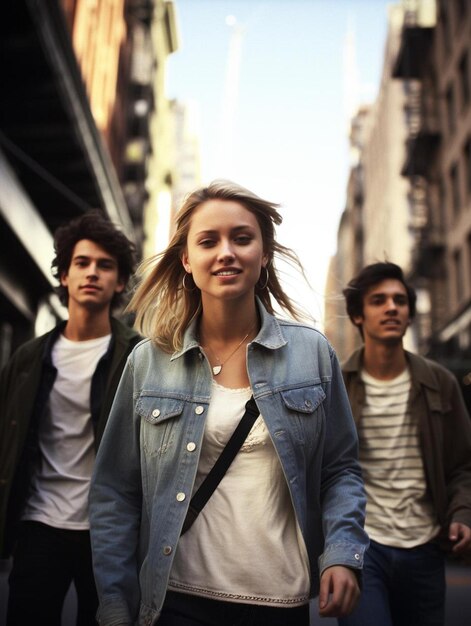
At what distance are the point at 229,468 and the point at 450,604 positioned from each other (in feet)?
18.3

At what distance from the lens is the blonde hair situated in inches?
109

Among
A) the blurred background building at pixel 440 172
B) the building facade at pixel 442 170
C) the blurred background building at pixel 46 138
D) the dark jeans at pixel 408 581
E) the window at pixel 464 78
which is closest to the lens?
the dark jeans at pixel 408 581

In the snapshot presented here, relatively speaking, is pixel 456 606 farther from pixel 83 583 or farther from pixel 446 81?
pixel 446 81

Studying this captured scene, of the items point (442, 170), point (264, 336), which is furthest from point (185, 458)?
point (442, 170)

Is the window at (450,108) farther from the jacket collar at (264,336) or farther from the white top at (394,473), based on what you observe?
the jacket collar at (264,336)

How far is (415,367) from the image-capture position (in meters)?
3.95

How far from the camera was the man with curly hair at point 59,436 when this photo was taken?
325 cm

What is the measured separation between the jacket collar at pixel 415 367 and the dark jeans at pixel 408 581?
908mm

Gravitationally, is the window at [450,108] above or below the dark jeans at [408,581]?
above

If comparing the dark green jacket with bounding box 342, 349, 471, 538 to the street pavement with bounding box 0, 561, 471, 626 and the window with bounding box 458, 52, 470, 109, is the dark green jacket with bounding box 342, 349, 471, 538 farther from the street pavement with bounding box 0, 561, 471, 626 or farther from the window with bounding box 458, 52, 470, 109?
the window with bounding box 458, 52, 470, 109

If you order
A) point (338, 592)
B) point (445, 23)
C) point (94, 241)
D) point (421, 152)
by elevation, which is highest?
point (445, 23)

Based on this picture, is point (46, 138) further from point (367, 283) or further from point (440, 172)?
point (440, 172)

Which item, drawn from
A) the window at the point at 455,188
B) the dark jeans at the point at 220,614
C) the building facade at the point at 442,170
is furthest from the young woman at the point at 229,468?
A: the window at the point at 455,188

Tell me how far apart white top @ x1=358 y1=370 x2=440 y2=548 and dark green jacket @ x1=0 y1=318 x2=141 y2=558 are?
58.4 inches
